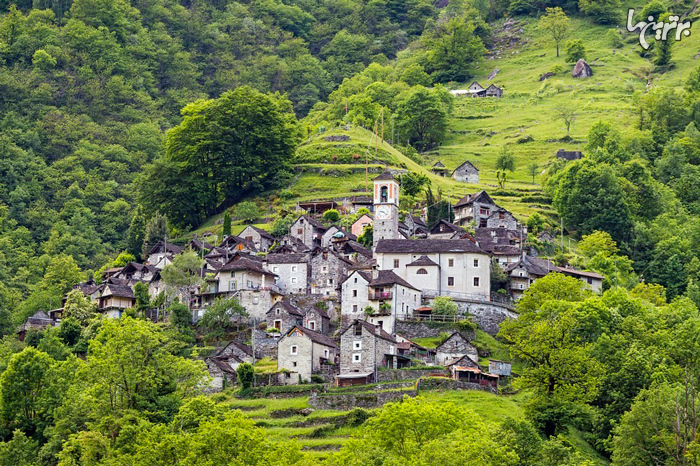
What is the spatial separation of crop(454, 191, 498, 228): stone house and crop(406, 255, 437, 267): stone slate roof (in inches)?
794

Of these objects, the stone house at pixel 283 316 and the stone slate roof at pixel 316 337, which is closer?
the stone slate roof at pixel 316 337

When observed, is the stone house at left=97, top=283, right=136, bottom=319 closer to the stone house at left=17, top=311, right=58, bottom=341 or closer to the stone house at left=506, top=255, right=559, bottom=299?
the stone house at left=17, top=311, right=58, bottom=341

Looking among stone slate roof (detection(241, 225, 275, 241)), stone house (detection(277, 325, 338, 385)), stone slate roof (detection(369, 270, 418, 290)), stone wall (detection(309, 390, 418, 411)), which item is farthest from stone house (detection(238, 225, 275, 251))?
stone wall (detection(309, 390, 418, 411))

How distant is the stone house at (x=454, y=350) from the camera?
288 feet

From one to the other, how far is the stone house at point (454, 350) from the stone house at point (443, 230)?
20679 mm

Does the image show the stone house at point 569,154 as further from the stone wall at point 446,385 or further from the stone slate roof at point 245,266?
the stone wall at point 446,385

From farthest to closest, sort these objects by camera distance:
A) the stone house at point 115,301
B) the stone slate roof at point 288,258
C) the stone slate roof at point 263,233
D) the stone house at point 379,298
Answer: the stone slate roof at point 263,233 → the stone house at point 115,301 → the stone slate roof at point 288,258 → the stone house at point 379,298

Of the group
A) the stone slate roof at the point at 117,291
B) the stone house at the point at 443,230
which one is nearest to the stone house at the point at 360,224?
the stone house at the point at 443,230

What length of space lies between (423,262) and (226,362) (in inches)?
771

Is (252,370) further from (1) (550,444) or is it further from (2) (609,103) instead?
(2) (609,103)

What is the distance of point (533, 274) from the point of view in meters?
101

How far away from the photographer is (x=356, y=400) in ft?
268

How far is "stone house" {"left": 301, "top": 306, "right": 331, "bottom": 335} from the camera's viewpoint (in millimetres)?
94312

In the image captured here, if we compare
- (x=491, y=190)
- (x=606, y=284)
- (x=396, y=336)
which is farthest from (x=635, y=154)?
(x=396, y=336)
